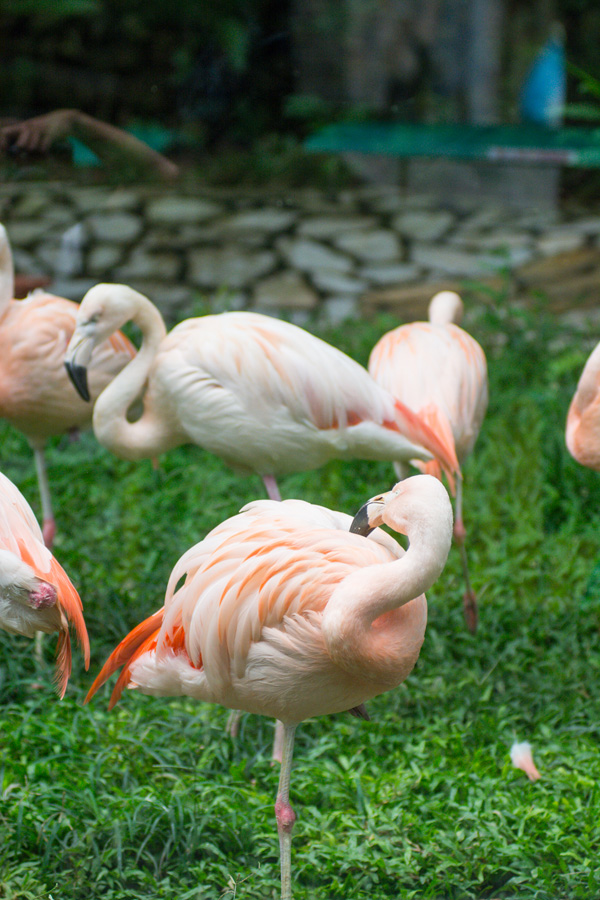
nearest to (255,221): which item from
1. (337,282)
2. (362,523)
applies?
(337,282)

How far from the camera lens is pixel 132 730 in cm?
279

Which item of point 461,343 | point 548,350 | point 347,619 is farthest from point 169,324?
point 347,619

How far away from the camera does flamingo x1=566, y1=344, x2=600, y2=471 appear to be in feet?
9.21

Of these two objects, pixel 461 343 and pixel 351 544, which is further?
pixel 461 343

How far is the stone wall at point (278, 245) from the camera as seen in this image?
5.57 meters

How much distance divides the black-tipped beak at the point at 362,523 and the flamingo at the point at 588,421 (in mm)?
1089

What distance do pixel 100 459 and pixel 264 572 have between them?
7.92 feet

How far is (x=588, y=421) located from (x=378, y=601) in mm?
1301

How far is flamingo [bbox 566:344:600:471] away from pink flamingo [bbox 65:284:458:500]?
396 mm

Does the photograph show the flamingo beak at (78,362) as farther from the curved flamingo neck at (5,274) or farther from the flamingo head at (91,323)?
the curved flamingo neck at (5,274)

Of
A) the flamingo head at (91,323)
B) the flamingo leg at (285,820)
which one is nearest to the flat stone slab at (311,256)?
the flamingo head at (91,323)

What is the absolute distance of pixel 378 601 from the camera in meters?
1.82

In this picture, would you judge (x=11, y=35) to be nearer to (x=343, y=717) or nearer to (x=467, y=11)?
(x=467, y=11)

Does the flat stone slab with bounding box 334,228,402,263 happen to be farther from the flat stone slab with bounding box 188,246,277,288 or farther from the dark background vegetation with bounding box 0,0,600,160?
the dark background vegetation with bounding box 0,0,600,160
